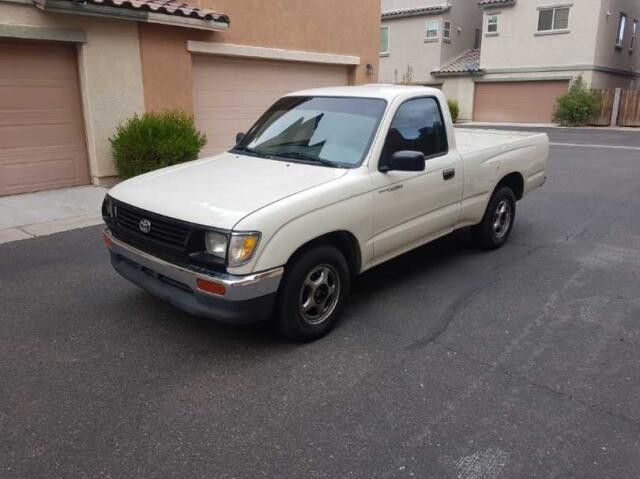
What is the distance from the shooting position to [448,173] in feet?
16.7

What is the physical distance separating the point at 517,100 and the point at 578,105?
393cm

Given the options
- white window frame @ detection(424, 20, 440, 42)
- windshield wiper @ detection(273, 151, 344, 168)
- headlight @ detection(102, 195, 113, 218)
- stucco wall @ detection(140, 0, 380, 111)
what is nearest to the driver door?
windshield wiper @ detection(273, 151, 344, 168)

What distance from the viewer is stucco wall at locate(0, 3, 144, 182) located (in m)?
8.92

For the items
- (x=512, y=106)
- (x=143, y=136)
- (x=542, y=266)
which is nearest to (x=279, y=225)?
(x=542, y=266)

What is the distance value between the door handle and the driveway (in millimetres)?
1007

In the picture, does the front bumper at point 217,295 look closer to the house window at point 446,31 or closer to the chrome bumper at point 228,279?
the chrome bumper at point 228,279

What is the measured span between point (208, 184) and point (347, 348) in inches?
62.1

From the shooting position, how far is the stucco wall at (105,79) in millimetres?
8922

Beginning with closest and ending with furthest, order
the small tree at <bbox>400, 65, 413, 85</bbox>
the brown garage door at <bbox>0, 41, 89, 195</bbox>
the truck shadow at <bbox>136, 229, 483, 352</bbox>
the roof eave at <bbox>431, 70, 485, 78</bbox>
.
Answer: the truck shadow at <bbox>136, 229, 483, 352</bbox> < the brown garage door at <bbox>0, 41, 89, 195</bbox> < the roof eave at <bbox>431, 70, 485, 78</bbox> < the small tree at <bbox>400, 65, 413, 85</bbox>

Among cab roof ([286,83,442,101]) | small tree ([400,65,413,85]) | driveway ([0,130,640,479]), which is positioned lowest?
driveway ([0,130,640,479])

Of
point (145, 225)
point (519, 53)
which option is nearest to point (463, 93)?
point (519, 53)

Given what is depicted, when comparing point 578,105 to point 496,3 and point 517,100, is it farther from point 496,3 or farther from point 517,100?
point 496,3

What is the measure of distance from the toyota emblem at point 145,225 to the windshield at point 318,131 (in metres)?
1.29

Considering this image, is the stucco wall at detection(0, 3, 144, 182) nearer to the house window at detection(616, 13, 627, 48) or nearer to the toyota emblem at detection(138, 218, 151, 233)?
the toyota emblem at detection(138, 218, 151, 233)
